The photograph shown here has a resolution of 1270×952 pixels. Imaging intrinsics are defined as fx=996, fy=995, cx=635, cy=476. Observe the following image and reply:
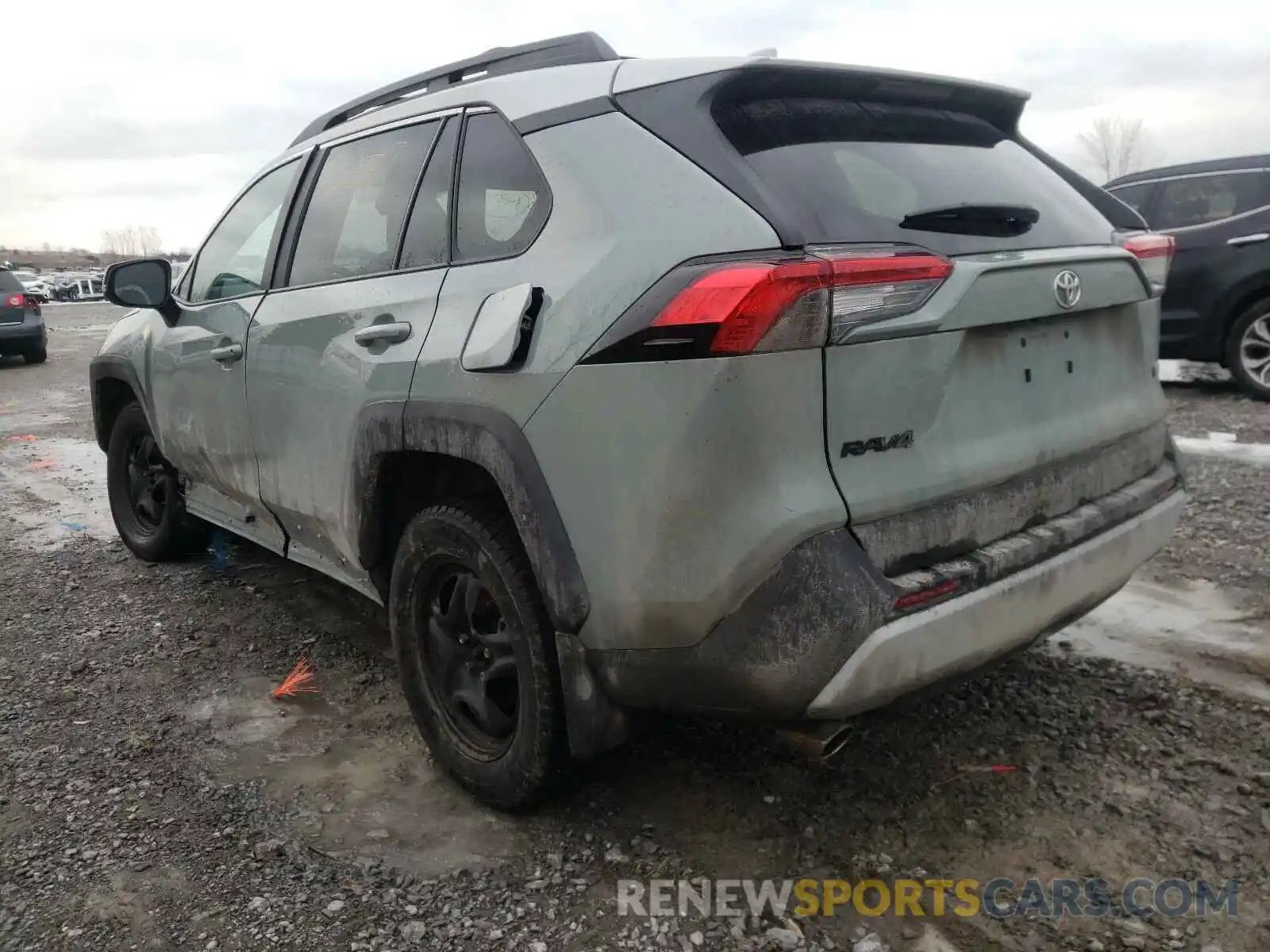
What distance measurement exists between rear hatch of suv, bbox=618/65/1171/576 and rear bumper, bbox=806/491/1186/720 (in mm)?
111

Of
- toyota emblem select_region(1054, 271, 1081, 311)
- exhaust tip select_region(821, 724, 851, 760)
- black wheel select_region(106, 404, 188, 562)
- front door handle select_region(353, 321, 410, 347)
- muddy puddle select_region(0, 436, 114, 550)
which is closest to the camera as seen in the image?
exhaust tip select_region(821, 724, 851, 760)

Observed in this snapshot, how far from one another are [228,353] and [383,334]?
1121 mm

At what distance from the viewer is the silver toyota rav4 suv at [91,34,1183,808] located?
1.93m

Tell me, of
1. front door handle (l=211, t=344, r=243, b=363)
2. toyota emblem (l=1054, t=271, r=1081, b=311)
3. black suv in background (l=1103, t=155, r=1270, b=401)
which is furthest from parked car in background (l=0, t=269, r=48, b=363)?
toyota emblem (l=1054, t=271, r=1081, b=311)

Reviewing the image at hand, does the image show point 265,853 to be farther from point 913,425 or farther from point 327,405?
point 913,425

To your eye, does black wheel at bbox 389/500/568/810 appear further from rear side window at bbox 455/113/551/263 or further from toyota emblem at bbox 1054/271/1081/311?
toyota emblem at bbox 1054/271/1081/311

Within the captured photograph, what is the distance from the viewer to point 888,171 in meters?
2.29

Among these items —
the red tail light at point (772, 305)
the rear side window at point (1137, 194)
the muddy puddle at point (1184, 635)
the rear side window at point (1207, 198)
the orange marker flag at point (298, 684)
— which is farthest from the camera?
the rear side window at point (1137, 194)

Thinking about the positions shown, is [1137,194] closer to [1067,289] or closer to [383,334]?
[1067,289]

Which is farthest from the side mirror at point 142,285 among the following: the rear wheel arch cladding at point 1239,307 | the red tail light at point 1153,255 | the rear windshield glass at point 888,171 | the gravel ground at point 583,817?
the rear wheel arch cladding at point 1239,307

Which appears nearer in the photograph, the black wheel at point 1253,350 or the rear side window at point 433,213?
the rear side window at point 433,213

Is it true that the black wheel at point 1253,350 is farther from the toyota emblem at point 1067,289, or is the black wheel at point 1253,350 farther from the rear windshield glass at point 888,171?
the toyota emblem at point 1067,289

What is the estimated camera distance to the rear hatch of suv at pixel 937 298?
1.98 m

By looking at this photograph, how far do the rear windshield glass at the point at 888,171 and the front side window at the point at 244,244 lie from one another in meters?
2.01
